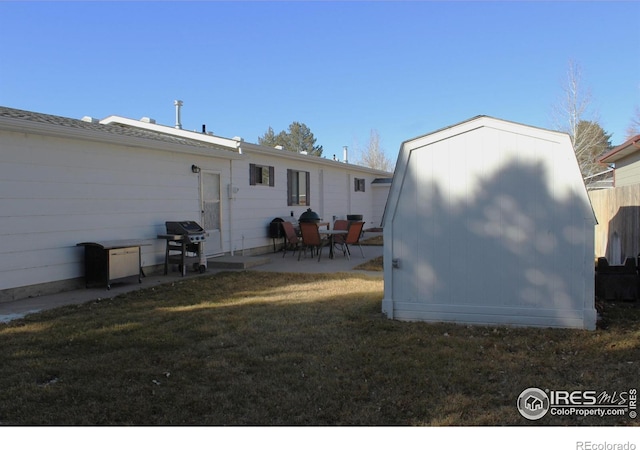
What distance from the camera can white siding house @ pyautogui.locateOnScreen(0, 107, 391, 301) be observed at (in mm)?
6570

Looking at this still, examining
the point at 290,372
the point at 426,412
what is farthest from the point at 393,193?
the point at 426,412

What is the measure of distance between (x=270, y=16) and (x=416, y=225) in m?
5.54

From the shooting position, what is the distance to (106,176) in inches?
316

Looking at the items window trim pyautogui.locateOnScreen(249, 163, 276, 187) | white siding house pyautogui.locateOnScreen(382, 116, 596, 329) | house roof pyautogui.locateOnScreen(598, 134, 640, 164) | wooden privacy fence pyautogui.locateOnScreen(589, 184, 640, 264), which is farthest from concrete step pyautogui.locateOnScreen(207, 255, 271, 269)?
house roof pyautogui.locateOnScreen(598, 134, 640, 164)

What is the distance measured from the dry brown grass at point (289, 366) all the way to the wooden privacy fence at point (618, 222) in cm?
222

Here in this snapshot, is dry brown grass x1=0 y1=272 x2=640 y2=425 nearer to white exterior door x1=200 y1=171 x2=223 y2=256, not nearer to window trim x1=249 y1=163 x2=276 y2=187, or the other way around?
white exterior door x1=200 y1=171 x2=223 y2=256

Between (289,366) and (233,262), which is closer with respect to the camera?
(289,366)

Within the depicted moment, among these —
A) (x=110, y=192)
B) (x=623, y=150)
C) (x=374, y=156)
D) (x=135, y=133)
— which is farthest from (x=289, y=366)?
(x=374, y=156)

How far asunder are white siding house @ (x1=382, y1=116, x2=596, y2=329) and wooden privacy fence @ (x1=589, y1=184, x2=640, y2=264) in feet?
10.4

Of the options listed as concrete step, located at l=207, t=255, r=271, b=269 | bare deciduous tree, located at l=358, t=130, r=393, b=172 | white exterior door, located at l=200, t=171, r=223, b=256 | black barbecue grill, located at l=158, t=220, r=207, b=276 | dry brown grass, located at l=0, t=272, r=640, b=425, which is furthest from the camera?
bare deciduous tree, located at l=358, t=130, r=393, b=172

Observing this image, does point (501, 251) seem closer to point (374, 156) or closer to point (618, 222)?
point (618, 222)

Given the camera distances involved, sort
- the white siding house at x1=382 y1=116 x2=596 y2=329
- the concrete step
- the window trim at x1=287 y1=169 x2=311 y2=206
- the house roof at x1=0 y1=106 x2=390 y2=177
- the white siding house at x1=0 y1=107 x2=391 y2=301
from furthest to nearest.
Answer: the window trim at x1=287 y1=169 x2=311 y2=206 < the concrete step < the house roof at x1=0 y1=106 x2=390 y2=177 < the white siding house at x1=0 y1=107 x2=391 y2=301 < the white siding house at x1=382 y1=116 x2=596 y2=329

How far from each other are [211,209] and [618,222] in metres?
8.55

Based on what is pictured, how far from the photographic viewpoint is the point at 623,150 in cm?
1130
